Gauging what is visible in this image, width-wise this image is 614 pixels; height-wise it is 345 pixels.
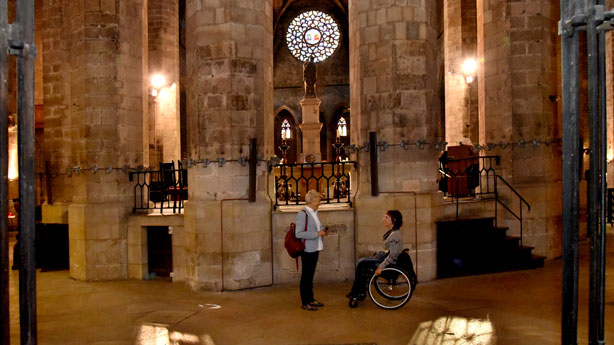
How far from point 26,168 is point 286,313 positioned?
4695 mm

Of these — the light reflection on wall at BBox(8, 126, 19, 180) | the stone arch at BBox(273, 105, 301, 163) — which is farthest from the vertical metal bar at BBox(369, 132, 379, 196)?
the stone arch at BBox(273, 105, 301, 163)

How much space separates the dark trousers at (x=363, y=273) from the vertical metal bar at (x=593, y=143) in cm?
421

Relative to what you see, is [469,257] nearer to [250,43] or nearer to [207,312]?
[207,312]

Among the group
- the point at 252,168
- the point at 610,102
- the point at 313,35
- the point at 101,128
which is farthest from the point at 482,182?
the point at 313,35

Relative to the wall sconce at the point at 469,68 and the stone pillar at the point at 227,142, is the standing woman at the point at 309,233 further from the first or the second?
the wall sconce at the point at 469,68

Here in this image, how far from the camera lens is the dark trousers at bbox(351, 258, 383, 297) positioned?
6.64 metres

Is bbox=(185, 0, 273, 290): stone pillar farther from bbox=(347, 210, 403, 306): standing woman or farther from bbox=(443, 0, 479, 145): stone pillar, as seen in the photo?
bbox=(443, 0, 479, 145): stone pillar

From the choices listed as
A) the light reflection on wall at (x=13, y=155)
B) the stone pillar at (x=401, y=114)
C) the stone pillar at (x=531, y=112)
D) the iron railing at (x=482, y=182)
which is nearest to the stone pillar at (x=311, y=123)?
the iron railing at (x=482, y=182)

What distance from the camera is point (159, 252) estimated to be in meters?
9.29

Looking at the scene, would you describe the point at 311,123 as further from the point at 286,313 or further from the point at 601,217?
the point at 601,217

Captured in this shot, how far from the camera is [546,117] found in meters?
9.85

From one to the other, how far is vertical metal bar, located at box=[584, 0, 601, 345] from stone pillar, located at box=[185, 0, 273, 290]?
6066 millimetres

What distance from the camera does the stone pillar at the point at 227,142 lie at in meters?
8.05

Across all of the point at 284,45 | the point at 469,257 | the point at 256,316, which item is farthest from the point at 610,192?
the point at 284,45
